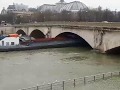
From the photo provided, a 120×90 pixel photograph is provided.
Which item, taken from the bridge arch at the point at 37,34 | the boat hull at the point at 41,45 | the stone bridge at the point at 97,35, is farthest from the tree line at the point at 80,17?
the boat hull at the point at 41,45

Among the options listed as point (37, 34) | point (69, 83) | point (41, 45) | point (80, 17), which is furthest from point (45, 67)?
point (80, 17)

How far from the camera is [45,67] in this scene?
33812 millimetres

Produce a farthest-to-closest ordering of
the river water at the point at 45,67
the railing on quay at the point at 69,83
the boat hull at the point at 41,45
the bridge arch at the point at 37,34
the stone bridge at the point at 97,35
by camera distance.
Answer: the bridge arch at the point at 37,34, the boat hull at the point at 41,45, the stone bridge at the point at 97,35, the river water at the point at 45,67, the railing on quay at the point at 69,83

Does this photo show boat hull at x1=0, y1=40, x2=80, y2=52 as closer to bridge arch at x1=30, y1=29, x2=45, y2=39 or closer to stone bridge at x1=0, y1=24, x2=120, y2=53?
stone bridge at x1=0, y1=24, x2=120, y2=53

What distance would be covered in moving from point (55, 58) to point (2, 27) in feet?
167

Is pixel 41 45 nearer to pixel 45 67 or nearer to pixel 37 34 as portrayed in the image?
pixel 45 67

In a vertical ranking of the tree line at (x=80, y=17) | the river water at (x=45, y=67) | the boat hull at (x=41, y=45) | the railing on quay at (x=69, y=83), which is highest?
the tree line at (x=80, y=17)

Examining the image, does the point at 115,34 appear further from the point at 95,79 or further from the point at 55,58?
the point at 95,79

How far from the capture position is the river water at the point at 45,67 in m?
27.2

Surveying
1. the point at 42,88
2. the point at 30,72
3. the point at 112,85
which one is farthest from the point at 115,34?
the point at 42,88

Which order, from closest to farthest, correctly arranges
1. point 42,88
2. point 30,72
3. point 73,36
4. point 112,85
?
point 42,88
point 112,85
point 30,72
point 73,36

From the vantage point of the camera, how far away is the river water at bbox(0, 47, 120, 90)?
27.2m

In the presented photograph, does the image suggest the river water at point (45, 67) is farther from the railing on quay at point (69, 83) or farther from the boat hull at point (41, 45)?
the railing on quay at point (69, 83)

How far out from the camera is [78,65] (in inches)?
1379
